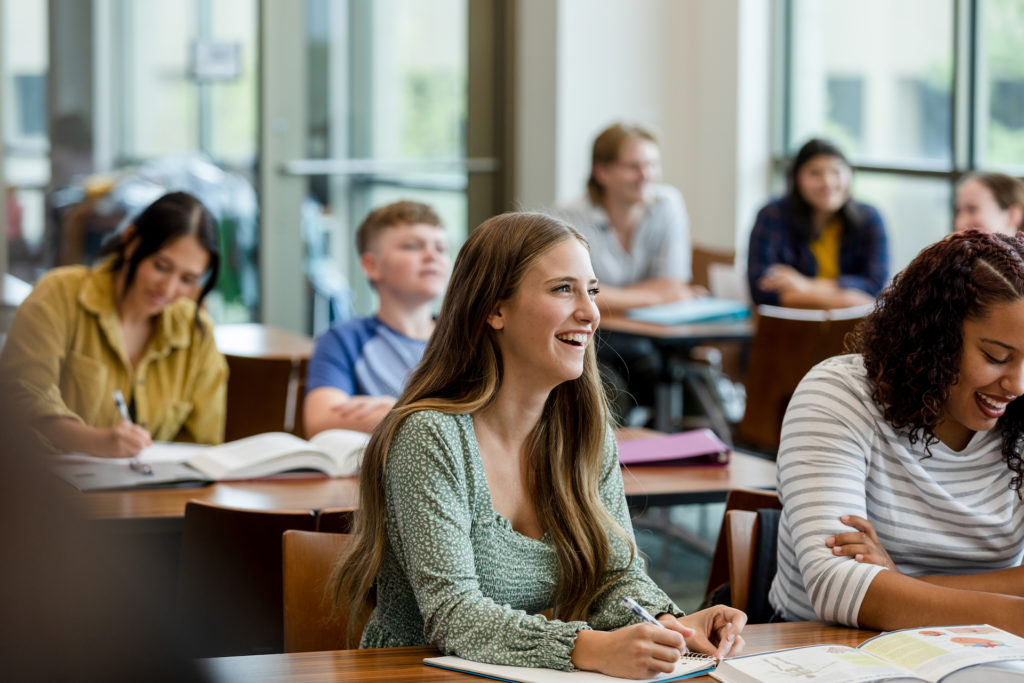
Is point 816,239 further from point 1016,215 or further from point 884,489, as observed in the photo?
point 884,489

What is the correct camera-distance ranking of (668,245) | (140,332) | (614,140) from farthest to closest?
1. (668,245)
2. (614,140)
3. (140,332)

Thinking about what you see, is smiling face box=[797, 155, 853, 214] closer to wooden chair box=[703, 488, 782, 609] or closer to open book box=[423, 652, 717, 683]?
wooden chair box=[703, 488, 782, 609]

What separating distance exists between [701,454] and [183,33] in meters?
3.88

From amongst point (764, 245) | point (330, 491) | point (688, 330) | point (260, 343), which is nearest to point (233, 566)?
point (330, 491)

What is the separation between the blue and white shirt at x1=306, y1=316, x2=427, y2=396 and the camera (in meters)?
3.14

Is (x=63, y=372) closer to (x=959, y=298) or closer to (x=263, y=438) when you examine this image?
(x=263, y=438)

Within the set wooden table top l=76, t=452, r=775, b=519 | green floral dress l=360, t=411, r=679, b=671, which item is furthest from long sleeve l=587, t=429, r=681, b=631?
wooden table top l=76, t=452, r=775, b=519

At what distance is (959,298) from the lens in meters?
1.86

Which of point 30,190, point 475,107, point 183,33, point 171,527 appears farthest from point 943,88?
point 171,527

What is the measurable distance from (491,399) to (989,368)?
73 cm

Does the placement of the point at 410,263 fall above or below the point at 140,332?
above

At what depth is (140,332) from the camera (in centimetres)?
317

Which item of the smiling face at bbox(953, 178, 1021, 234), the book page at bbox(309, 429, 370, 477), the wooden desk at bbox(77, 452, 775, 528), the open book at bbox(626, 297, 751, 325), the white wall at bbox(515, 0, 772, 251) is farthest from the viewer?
the white wall at bbox(515, 0, 772, 251)

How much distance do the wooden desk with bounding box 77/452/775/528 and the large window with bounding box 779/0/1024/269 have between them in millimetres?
3335
